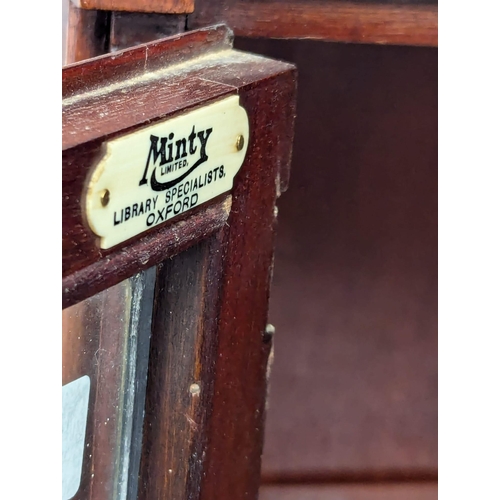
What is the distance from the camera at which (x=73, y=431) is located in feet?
1.47

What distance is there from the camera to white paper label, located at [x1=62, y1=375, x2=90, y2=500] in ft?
1.44

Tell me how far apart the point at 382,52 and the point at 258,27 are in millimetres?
293

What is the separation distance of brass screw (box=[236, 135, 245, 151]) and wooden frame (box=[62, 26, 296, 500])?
1 centimetres

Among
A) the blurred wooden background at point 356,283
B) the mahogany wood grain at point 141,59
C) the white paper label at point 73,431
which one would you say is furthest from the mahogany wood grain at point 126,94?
the blurred wooden background at point 356,283

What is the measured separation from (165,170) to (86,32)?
0.52 feet

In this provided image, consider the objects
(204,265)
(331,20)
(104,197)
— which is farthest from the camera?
(331,20)

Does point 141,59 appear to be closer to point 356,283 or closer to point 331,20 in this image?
point 331,20

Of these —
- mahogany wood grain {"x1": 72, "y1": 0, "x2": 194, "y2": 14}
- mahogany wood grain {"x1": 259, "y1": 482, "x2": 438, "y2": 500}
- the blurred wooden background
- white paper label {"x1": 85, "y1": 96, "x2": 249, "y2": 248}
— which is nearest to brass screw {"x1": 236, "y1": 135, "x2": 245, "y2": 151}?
white paper label {"x1": 85, "y1": 96, "x2": 249, "y2": 248}

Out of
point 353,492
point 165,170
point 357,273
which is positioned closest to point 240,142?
point 165,170

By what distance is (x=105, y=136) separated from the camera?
1.03 feet

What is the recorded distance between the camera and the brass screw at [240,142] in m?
0.40

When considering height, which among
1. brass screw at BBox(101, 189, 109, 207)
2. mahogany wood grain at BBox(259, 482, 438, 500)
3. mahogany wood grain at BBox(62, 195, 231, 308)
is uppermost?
brass screw at BBox(101, 189, 109, 207)

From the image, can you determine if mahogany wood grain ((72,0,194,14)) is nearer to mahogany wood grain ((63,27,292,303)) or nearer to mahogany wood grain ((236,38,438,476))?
mahogany wood grain ((63,27,292,303))
